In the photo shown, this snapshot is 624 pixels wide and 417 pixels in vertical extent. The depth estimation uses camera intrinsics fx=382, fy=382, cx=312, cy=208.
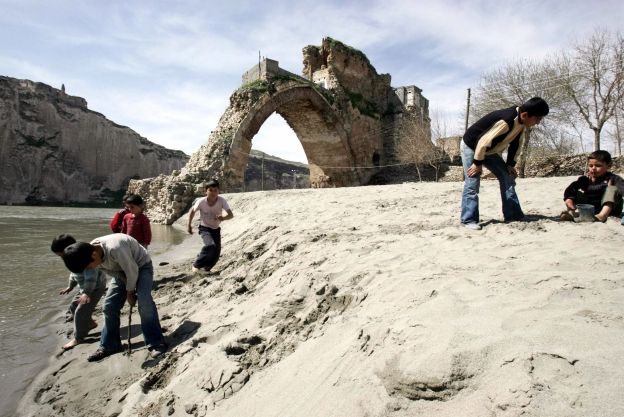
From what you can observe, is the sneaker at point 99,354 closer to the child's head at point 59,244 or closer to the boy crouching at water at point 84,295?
the boy crouching at water at point 84,295

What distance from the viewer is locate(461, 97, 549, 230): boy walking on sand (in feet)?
13.0

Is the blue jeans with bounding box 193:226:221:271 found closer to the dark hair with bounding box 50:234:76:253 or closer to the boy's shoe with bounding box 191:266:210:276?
the boy's shoe with bounding box 191:266:210:276

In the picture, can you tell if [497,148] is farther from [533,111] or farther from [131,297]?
[131,297]

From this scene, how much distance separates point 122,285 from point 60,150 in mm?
64098

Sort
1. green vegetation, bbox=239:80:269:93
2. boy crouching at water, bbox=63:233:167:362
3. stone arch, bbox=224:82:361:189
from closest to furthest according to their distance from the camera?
1. boy crouching at water, bbox=63:233:167:362
2. stone arch, bbox=224:82:361:189
3. green vegetation, bbox=239:80:269:93

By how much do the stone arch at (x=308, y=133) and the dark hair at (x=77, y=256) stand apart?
51.3ft

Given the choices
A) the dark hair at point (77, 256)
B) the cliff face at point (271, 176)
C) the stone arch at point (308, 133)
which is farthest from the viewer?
the cliff face at point (271, 176)

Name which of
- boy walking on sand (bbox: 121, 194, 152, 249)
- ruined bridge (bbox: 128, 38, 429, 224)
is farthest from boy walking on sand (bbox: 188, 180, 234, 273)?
ruined bridge (bbox: 128, 38, 429, 224)

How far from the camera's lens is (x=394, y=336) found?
1981 mm

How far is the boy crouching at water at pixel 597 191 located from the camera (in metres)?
4.14

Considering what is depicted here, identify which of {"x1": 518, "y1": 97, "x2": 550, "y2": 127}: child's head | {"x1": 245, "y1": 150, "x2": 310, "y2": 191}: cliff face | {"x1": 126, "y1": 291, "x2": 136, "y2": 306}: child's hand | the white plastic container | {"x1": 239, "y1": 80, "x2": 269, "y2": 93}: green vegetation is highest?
{"x1": 239, "y1": 80, "x2": 269, "y2": 93}: green vegetation

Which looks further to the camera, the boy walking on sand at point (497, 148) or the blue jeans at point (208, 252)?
the blue jeans at point (208, 252)

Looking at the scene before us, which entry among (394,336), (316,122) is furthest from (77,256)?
(316,122)

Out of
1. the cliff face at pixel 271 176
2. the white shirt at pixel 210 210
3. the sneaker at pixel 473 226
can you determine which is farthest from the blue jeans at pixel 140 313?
the cliff face at pixel 271 176
